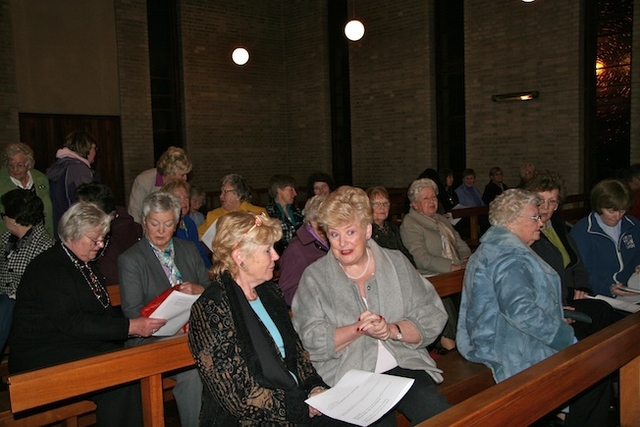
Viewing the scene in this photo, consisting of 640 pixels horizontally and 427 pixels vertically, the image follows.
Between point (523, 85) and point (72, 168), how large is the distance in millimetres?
9018

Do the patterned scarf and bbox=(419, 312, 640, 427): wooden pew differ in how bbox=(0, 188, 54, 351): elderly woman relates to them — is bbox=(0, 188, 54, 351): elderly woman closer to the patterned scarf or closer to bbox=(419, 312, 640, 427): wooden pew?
the patterned scarf

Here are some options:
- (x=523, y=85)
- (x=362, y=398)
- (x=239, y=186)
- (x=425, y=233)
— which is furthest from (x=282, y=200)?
(x=523, y=85)

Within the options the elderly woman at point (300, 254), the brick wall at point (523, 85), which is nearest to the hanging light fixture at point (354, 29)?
the brick wall at point (523, 85)

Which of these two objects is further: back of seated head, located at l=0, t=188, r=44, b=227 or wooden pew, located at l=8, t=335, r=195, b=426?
back of seated head, located at l=0, t=188, r=44, b=227

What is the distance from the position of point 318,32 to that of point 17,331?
508 inches

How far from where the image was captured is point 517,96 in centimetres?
1195

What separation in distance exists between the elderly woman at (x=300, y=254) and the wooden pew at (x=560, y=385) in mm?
1882

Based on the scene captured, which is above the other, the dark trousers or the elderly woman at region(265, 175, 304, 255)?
the elderly woman at region(265, 175, 304, 255)

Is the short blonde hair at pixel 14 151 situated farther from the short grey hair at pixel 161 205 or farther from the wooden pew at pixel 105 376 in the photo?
the wooden pew at pixel 105 376

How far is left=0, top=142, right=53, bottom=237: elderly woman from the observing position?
19.0 ft

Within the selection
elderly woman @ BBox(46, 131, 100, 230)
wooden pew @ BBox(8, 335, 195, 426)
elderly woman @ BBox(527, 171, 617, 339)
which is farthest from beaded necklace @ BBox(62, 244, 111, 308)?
elderly woman @ BBox(527, 171, 617, 339)

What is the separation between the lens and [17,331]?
3299 millimetres

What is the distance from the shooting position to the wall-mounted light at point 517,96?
38.5 ft

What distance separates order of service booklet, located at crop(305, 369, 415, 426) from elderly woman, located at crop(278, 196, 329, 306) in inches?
56.2
